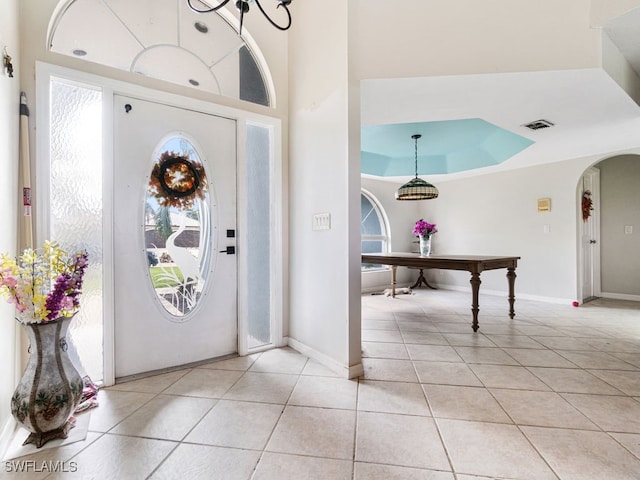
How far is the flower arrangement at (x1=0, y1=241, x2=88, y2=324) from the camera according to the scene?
4.37 feet

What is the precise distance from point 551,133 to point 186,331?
14.3 ft

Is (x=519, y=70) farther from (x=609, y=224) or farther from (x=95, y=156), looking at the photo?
(x=609, y=224)

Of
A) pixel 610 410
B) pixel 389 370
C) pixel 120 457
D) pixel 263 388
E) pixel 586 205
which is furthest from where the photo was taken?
pixel 586 205

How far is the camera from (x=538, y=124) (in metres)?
3.15

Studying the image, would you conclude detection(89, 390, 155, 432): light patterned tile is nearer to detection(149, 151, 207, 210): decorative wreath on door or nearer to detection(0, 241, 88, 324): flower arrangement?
detection(0, 241, 88, 324): flower arrangement

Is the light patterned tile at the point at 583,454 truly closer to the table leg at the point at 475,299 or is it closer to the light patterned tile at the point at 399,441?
Answer: the light patterned tile at the point at 399,441

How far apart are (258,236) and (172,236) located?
2.31ft

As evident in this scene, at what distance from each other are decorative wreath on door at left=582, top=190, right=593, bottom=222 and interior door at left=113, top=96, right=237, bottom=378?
5222mm

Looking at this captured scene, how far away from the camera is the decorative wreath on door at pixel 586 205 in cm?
457

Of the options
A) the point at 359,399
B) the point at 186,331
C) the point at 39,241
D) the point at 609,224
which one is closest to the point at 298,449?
the point at 359,399

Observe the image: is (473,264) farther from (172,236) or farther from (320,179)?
(172,236)

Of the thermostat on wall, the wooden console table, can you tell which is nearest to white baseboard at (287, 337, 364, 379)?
the wooden console table

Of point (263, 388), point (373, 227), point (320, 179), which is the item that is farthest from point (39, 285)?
point (373, 227)

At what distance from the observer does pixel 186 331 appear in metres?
2.30
